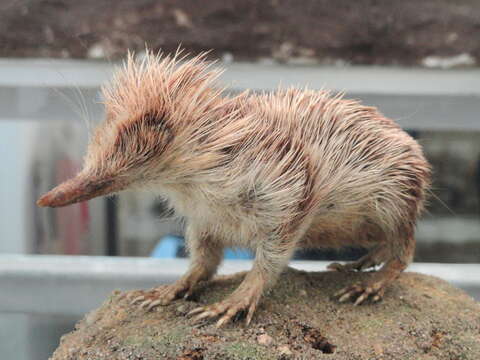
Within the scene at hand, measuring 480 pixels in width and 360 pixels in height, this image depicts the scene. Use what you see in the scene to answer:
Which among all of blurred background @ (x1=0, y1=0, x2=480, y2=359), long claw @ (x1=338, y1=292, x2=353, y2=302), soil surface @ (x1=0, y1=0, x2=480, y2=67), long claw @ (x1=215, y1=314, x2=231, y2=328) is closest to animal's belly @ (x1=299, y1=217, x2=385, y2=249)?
long claw @ (x1=338, y1=292, x2=353, y2=302)

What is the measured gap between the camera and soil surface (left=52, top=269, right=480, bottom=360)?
3.08ft

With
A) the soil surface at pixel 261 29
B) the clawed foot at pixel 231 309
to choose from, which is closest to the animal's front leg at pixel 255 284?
the clawed foot at pixel 231 309

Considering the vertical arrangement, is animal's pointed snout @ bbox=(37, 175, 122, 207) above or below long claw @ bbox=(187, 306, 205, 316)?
above

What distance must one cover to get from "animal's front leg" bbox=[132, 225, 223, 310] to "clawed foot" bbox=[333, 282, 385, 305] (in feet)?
0.81

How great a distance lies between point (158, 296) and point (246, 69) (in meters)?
1.07

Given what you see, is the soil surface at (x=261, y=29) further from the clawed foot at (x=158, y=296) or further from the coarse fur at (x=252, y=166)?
the clawed foot at (x=158, y=296)

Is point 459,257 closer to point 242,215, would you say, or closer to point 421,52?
point 421,52

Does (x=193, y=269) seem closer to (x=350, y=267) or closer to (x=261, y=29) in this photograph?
(x=350, y=267)

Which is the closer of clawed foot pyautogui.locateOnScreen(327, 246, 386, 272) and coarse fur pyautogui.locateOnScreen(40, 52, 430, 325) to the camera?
coarse fur pyautogui.locateOnScreen(40, 52, 430, 325)

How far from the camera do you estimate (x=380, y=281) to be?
1134 millimetres

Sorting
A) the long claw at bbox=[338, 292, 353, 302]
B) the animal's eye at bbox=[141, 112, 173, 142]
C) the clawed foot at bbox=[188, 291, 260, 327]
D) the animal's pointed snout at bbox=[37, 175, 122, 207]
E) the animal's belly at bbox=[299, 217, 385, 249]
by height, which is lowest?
the long claw at bbox=[338, 292, 353, 302]

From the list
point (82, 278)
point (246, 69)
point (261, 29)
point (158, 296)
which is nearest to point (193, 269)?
point (158, 296)

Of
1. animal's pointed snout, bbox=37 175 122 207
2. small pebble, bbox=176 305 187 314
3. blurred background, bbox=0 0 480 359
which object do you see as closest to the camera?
animal's pointed snout, bbox=37 175 122 207

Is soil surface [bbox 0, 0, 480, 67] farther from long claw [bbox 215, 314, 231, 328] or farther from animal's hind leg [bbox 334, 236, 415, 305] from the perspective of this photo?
long claw [bbox 215, 314, 231, 328]
